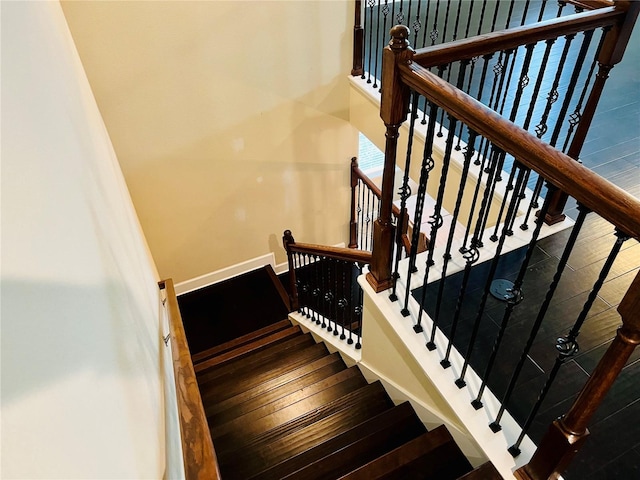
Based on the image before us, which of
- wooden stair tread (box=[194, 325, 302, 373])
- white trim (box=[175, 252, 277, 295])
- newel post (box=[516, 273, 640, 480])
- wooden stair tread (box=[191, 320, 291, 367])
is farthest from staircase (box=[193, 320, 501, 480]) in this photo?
white trim (box=[175, 252, 277, 295])

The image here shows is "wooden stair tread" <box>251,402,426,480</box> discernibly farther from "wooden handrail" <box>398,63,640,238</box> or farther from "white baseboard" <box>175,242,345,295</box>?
"white baseboard" <box>175,242,345,295</box>

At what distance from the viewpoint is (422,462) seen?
68.7 inches

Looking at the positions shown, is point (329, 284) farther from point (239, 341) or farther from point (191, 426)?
point (191, 426)

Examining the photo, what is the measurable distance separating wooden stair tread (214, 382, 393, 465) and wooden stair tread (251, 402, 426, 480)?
0.14 meters

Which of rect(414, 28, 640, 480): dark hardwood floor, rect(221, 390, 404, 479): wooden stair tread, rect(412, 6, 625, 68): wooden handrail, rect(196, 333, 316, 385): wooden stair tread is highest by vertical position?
rect(412, 6, 625, 68): wooden handrail

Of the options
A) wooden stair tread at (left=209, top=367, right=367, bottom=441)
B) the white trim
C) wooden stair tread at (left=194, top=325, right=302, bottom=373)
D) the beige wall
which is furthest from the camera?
the white trim

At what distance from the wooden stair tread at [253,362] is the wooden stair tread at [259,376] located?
39 millimetres

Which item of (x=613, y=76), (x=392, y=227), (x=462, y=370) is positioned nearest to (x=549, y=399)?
(x=462, y=370)

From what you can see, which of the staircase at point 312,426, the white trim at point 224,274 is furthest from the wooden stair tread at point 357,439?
the white trim at point 224,274

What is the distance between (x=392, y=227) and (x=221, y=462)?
1532 millimetres

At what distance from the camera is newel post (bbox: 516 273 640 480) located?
3.22 ft

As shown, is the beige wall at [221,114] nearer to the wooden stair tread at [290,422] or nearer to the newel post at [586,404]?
the wooden stair tread at [290,422]

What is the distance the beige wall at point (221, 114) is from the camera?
11.2 ft

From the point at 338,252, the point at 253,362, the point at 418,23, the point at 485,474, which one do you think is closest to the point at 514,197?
the point at 485,474
